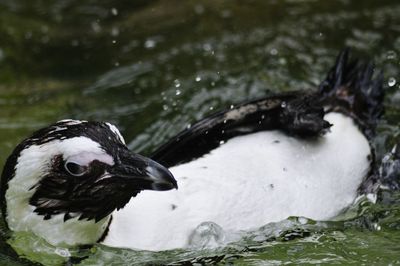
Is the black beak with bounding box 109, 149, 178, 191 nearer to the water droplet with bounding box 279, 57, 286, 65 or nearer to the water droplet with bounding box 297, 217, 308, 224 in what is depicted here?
the water droplet with bounding box 297, 217, 308, 224

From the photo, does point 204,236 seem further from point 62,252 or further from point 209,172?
point 62,252

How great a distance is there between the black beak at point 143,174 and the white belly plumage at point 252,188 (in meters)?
0.36

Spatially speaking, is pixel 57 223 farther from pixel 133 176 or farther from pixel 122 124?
pixel 122 124

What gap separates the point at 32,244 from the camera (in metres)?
3.83

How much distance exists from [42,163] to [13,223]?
1.21ft

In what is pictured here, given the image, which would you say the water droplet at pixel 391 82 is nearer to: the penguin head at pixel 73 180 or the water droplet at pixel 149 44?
the water droplet at pixel 149 44

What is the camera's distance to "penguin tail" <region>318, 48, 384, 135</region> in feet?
16.5

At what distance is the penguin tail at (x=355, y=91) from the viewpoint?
5.04 m

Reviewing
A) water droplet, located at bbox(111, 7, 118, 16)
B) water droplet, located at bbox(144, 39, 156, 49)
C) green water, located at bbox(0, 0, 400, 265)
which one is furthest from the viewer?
water droplet, located at bbox(111, 7, 118, 16)

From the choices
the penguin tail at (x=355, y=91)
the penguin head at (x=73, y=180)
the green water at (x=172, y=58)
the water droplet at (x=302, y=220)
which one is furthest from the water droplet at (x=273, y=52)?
the penguin head at (x=73, y=180)

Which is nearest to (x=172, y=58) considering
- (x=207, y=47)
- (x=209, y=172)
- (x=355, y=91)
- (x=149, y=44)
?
(x=207, y=47)

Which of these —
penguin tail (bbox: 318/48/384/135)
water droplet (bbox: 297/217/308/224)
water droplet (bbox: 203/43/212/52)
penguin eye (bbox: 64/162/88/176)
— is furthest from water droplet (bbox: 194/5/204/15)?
penguin eye (bbox: 64/162/88/176)

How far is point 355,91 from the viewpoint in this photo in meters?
5.11

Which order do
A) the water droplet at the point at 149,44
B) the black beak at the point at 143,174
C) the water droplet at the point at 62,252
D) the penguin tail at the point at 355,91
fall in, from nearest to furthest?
the black beak at the point at 143,174
the water droplet at the point at 62,252
the penguin tail at the point at 355,91
the water droplet at the point at 149,44
